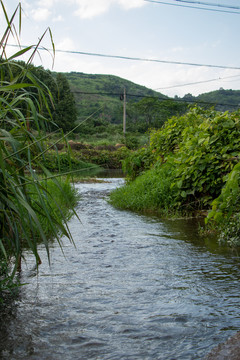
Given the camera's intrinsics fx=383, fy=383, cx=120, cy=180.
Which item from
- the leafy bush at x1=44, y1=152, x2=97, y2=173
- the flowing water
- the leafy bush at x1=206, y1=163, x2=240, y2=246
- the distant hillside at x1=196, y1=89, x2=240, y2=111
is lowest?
the flowing water

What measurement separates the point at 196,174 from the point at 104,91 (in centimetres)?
7586

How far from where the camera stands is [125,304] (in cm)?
265

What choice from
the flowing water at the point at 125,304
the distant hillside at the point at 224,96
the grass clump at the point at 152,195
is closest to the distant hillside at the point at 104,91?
the distant hillside at the point at 224,96

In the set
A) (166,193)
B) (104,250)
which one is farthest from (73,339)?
(166,193)

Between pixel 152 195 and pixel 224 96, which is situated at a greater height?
pixel 224 96

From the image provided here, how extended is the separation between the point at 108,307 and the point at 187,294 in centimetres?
62

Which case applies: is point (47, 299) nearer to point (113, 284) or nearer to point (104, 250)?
point (113, 284)

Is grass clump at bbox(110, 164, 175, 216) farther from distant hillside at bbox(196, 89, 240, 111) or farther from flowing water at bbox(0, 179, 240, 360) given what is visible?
distant hillside at bbox(196, 89, 240, 111)

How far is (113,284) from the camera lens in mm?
3066

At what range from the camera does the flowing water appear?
6.84 feet

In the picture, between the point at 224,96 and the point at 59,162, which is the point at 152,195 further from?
the point at 224,96

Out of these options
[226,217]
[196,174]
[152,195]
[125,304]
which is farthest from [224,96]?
[125,304]

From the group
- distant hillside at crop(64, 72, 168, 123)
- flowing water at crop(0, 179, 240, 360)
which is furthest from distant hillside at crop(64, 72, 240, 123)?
flowing water at crop(0, 179, 240, 360)

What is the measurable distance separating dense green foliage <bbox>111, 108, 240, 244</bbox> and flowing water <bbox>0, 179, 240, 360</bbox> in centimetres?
94
